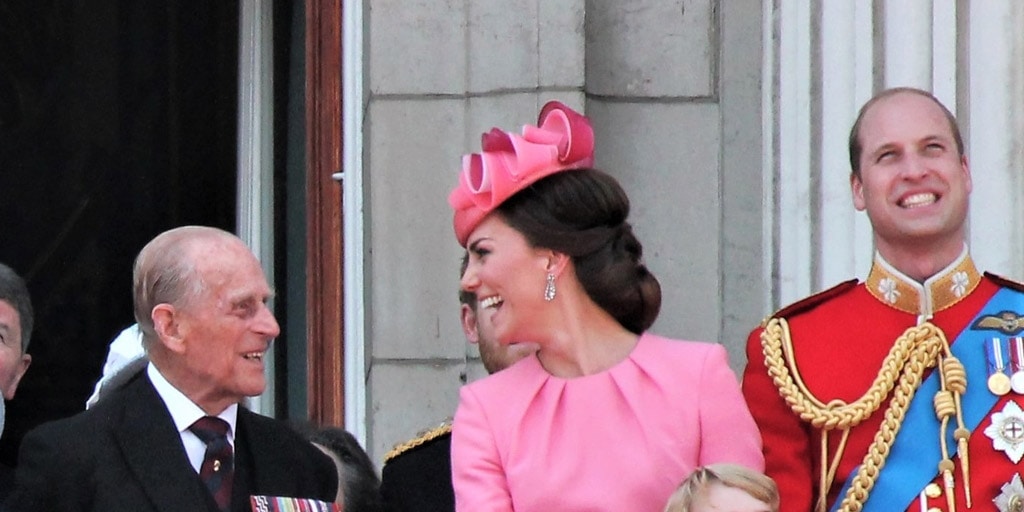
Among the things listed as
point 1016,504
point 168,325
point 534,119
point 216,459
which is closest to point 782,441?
point 1016,504

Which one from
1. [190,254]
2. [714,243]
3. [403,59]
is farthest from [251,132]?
[190,254]

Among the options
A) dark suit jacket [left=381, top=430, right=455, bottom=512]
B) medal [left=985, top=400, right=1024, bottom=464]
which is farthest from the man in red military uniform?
dark suit jacket [left=381, top=430, right=455, bottom=512]

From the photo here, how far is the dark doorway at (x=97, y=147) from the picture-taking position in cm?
795

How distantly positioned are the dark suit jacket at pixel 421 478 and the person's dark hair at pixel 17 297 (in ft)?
3.13

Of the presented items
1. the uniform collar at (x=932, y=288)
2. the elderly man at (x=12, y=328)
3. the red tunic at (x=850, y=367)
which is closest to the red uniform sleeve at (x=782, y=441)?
the red tunic at (x=850, y=367)

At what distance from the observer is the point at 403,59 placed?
270 inches

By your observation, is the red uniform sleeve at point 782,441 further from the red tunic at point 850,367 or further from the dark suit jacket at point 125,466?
the dark suit jacket at point 125,466

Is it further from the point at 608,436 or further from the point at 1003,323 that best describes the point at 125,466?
the point at 1003,323

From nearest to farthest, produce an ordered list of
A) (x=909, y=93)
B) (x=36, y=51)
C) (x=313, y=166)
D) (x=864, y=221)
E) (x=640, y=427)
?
1. (x=640, y=427)
2. (x=909, y=93)
3. (x=864, y=221)
4. (x=313, y=166)
5. (x=36, y=51)

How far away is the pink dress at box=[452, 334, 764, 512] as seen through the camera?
4902 millimetres

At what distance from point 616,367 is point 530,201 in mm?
362

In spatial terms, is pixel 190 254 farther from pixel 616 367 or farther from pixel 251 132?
pixel 251 132

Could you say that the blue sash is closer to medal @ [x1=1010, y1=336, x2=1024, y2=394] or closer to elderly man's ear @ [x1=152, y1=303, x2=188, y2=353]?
medal @ [x1=1010, y1=336, x2=1024, y2=394]

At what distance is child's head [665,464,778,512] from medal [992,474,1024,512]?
453 millimetres
